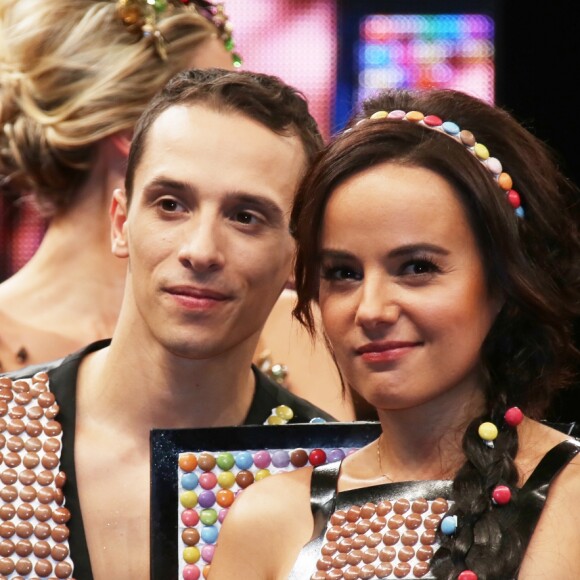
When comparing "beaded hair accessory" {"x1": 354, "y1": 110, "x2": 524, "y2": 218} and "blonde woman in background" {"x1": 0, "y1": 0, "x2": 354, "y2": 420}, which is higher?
"beaded hair accessory" {"x1": 354, "y1": 110, "x2": 524, "y2": 218}

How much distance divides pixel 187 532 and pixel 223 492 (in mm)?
97

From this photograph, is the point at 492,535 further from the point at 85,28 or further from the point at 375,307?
the point at 85,28

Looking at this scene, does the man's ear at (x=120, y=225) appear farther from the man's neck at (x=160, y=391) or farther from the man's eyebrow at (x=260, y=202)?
the man's eyebrow at (x=260, y=202)

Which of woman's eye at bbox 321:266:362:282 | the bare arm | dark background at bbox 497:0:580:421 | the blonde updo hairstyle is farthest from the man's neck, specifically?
dark background at bbox 497:0:580:421

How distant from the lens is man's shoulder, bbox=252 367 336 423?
3312 millimetres

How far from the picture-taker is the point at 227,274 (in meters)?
3.07

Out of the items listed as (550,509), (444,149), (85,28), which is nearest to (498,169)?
(444,149)

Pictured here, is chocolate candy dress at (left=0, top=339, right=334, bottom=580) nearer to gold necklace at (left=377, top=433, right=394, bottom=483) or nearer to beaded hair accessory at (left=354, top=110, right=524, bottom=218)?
gold necklace at (left=377, top=433, right=394, bottom=483)

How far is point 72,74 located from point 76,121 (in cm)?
12

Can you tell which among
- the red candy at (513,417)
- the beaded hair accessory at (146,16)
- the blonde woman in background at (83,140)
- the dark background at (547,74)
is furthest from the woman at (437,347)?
the dark background at (547,74)

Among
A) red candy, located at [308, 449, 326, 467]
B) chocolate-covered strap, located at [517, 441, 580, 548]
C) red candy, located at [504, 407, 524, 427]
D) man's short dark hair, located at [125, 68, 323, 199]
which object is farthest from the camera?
man's short dark hair, located at [125, 68, 323, 199]

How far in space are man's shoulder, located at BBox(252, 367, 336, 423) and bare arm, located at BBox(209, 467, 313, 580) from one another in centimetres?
58

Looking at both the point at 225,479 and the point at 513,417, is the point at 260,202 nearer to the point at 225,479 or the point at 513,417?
the point at 225,479

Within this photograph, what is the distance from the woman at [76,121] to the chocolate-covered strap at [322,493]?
→ 1492 millimetres
